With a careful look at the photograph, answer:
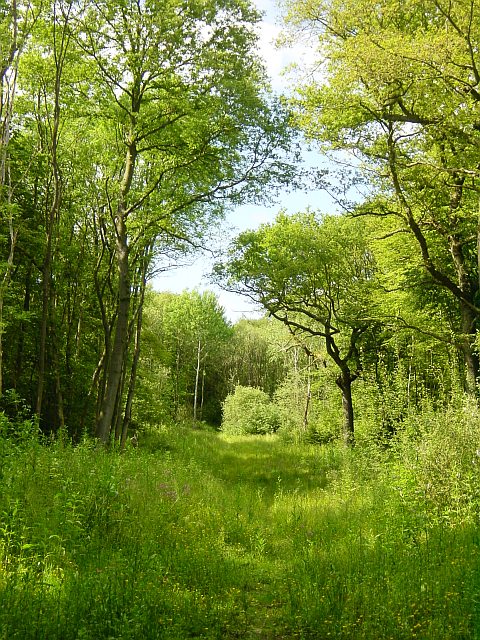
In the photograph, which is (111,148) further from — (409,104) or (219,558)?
(219,558)

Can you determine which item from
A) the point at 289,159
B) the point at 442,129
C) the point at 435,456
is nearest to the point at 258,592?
the point at 435,456

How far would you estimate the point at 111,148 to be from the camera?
→ 13688 mm

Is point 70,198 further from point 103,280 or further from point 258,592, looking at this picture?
point 258,592

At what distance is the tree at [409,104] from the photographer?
31.5ft

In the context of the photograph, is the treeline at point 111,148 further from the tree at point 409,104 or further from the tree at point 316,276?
the tree at point 316,276

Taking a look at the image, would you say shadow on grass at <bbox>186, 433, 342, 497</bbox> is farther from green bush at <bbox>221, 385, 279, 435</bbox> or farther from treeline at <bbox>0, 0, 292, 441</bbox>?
green bush at <bbox>221, 385, 279, 435</bbox>

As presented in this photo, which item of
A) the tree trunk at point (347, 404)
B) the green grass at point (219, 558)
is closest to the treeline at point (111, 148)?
the green grass at point (219, 558)

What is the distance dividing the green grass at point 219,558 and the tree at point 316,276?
33.3 feet

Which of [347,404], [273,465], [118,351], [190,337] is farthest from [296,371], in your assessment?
[118,351]

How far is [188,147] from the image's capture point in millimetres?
13023

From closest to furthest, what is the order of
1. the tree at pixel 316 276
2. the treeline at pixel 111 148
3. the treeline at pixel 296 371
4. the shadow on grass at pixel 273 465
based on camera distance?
1. the treeline at pixel 111 148
2. the shadow on grass at pixel 273 465
3. the treeline at pixel 296 371
4. the tree at pixel 316 276

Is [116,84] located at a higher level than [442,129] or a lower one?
higher

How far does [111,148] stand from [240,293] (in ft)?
26.9

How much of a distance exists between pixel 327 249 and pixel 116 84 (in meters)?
9.93
